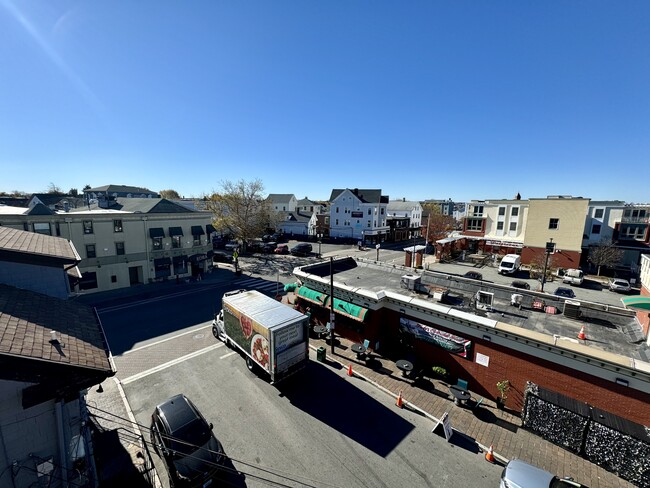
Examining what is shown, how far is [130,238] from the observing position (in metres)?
30.1

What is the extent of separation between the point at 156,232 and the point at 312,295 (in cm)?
2236

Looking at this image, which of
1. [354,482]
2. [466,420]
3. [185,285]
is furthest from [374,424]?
[185,285]

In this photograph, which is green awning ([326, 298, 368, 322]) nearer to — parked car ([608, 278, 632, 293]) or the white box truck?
the white box truck

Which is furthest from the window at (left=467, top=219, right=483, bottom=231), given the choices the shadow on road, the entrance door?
the entrance door

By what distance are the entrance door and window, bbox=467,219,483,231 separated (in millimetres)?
51639

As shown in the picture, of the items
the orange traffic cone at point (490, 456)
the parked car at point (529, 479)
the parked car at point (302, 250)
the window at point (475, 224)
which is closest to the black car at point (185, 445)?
the parked car at point (529, 479)

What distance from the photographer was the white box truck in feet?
41.8

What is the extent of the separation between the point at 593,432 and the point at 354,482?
8.60 metres

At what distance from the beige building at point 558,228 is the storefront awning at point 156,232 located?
160 feet

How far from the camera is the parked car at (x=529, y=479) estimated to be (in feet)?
26.8

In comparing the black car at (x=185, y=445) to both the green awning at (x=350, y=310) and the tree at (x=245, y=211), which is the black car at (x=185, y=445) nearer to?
the green awning at (x=350, y=310)

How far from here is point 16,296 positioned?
9008 mm

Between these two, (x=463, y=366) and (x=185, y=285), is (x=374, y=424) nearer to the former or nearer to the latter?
(x=463, y=366)

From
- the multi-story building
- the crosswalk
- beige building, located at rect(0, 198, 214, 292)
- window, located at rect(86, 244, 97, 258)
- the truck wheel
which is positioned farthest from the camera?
the multi-story building
